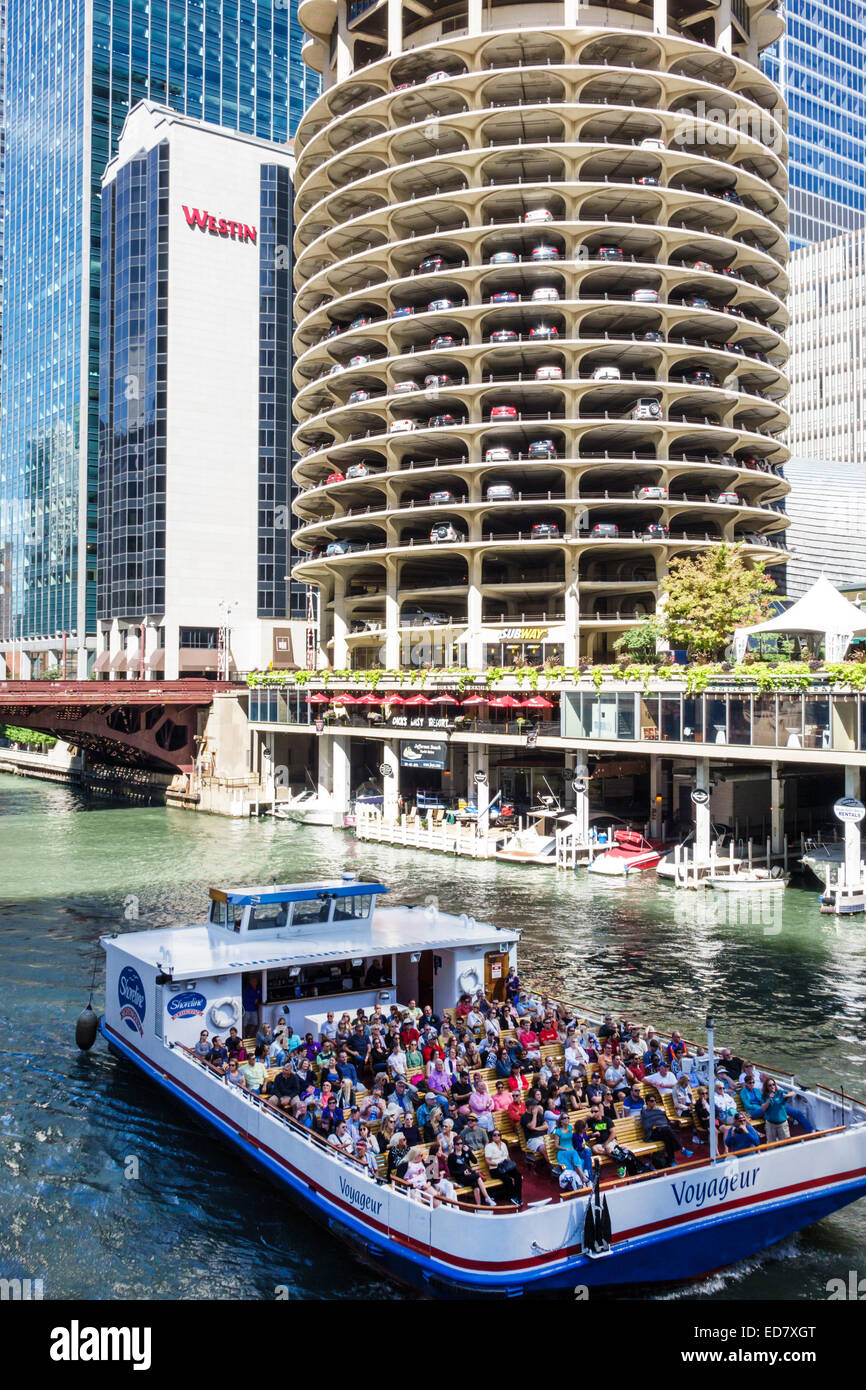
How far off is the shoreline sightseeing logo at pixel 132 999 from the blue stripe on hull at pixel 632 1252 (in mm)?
7275

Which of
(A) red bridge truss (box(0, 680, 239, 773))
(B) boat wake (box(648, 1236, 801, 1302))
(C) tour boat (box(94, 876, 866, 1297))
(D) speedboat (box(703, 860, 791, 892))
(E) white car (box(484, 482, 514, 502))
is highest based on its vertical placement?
(E) white car (box(484, 482, 514, 502))

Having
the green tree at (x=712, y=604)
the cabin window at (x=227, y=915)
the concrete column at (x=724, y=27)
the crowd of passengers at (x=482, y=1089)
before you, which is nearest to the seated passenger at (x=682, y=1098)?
the crowd of passengers at (x=482, y=1089)

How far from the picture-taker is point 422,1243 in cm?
1798

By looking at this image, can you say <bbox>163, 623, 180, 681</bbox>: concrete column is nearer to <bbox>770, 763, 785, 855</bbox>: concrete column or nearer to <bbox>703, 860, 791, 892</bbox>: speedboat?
<bbox>770, 763, 785, 855</bbox>: concrete column

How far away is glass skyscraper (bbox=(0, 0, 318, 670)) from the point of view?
145 metres

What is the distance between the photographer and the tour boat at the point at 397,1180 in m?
17.6

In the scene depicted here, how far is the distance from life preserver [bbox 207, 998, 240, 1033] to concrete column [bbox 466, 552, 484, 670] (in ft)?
173

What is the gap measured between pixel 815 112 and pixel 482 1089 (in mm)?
214664

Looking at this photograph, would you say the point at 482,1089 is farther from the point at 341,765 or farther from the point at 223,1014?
the point at 341,765

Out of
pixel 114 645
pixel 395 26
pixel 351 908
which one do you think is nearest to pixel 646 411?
pixel 395 26

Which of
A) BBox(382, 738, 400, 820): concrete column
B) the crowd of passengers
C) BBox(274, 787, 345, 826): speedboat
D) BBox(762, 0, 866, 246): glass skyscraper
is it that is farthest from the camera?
BBox(762, 0, 866, 246): glass skyscraper

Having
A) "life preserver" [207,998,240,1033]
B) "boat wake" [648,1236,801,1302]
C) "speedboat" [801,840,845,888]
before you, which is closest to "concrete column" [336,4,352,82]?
"speedboat" [801,840,845,888]

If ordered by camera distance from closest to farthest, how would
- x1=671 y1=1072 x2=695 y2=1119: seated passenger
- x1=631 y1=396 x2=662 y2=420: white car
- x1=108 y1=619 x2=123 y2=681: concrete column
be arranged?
x1=671 y1=1072 x2=695 y2=1119: seated passenger, x1=631 y1=396 x2=662 y2=420: white car, x1=108 y1=619 x2=123 y2=681: concrete column

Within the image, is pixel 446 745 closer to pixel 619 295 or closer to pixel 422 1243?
pixel 619 295
